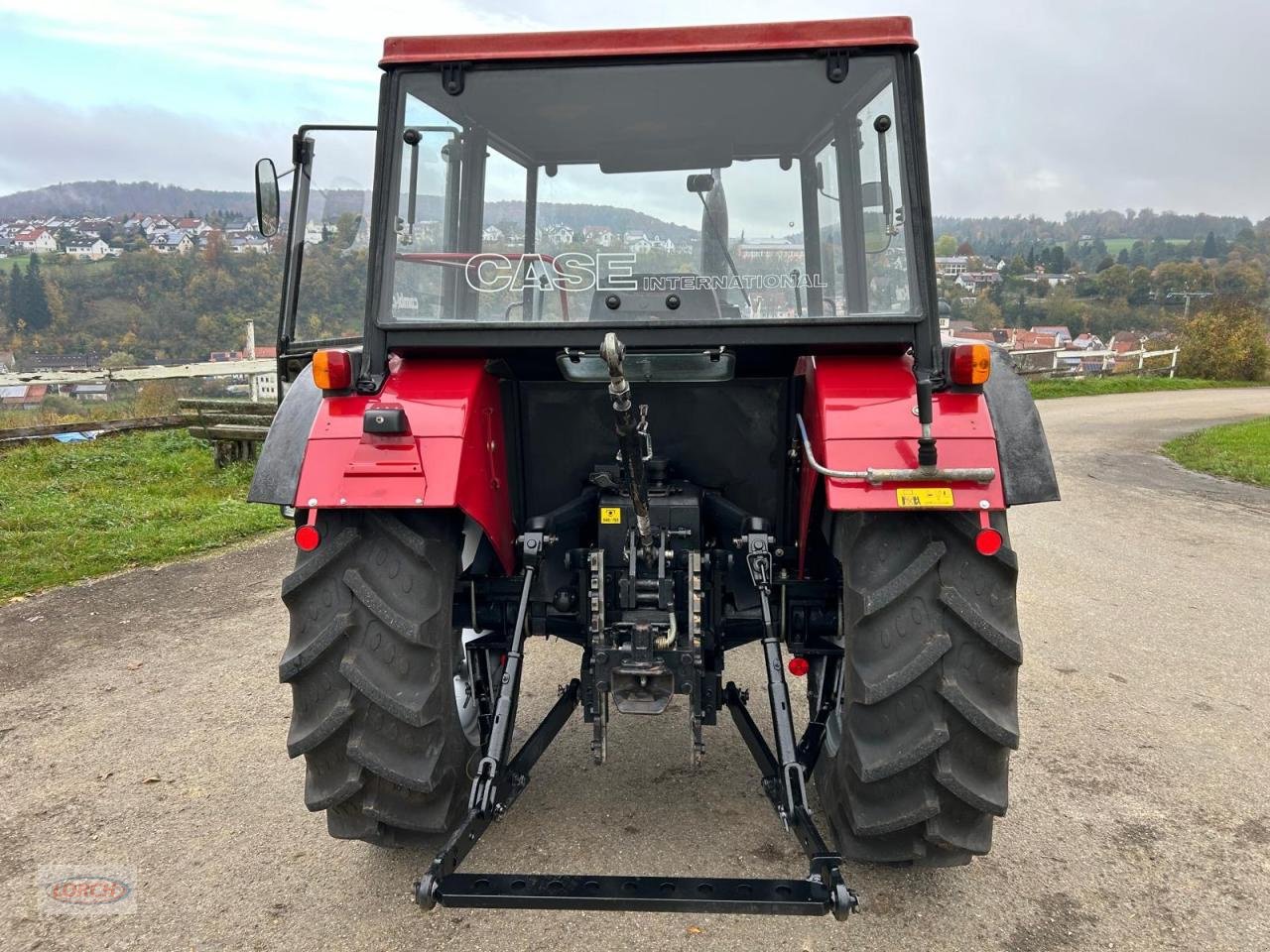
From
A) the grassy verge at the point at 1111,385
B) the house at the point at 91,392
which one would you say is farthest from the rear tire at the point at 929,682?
the grassy verge at the point at 1111,385

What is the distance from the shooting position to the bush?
78.9ft

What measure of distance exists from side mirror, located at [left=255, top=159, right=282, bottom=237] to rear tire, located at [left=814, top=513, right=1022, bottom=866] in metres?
2.64

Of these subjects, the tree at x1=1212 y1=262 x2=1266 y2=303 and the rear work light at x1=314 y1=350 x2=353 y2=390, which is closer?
the rear work light at x1=314 y1=350 x2=353 y2=390

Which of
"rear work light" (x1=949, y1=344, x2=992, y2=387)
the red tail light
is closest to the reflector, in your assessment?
"rear work light" (x1=949, y1=344, x2=992, y2=387)

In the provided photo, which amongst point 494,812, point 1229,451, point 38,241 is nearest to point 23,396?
point 38,241

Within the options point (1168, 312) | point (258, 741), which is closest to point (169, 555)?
point (258, 741)

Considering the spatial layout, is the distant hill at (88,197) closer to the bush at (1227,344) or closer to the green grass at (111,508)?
the green grass at (111,508)

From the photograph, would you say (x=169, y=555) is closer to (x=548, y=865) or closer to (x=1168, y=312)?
(x=548, y=865)

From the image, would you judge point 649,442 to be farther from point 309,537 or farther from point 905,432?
point 309,537

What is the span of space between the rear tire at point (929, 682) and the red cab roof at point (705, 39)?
1.35 metres

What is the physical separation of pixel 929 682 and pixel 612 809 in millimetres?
1329

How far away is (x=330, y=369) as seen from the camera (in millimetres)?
2773

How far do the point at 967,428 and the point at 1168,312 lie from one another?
3027 centimetres

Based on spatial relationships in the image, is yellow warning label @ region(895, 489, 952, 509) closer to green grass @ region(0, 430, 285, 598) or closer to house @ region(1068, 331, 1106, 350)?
green grass @ region(0, 430, 285, 598)
